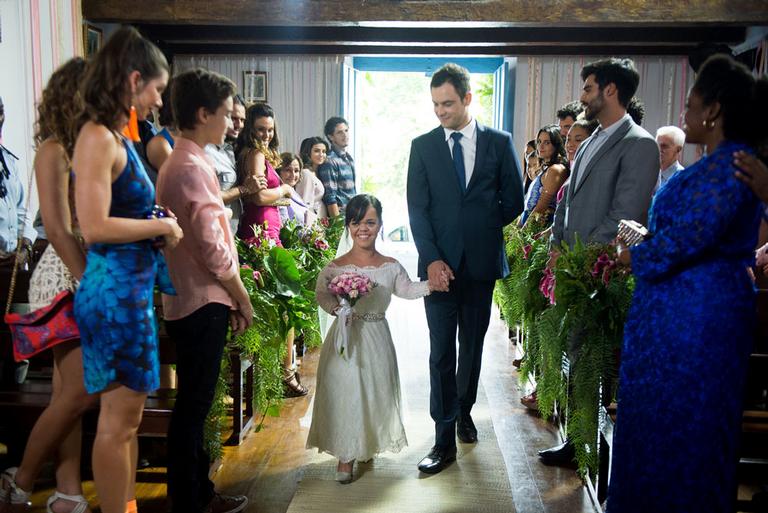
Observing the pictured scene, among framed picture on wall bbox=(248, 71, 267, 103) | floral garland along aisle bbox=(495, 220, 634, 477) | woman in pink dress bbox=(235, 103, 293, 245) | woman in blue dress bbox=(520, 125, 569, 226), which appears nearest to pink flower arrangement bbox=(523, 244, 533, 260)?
woman in blue dress bbox=(520, 125, 569, 226)

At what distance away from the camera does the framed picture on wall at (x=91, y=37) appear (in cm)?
807

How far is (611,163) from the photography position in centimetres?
348

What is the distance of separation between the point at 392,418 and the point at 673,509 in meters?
1.48

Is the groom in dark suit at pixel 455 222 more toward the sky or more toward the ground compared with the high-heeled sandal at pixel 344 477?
more toward the sky

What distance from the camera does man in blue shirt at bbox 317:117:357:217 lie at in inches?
302

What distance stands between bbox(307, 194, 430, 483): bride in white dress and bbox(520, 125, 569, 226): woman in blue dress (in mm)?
2059

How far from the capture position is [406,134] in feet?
59.8

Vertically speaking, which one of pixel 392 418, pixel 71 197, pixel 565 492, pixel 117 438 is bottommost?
pixel 565 492

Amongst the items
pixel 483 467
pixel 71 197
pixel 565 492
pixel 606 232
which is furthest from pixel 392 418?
pixel 71 197

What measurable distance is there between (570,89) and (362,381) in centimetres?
911

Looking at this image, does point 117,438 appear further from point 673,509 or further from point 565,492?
point 565,492

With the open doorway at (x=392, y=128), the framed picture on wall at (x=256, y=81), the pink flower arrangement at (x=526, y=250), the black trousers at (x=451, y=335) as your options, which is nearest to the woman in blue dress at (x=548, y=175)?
the pink flower arrangement at (x=526, y=250)

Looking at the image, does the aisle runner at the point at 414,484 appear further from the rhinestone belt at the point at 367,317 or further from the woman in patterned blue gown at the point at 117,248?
the woman in patterned blue gown at the point at 117,248

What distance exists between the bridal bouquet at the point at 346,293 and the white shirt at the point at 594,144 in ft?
4.00
